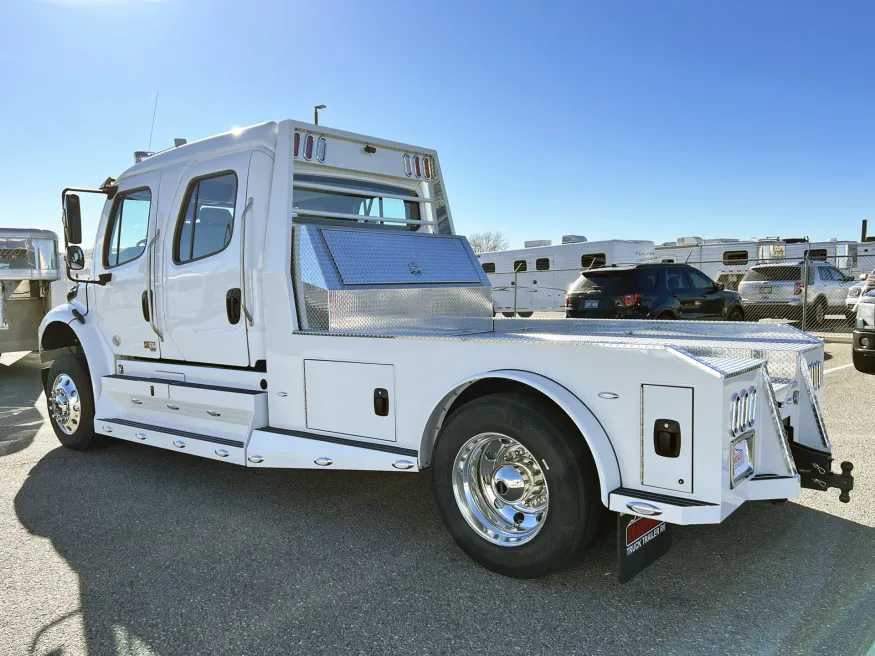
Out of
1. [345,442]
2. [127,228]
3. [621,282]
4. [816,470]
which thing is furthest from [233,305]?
[621,282]

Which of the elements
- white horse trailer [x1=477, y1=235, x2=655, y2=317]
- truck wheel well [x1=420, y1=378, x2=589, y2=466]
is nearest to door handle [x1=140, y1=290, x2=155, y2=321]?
truck wheel well [x1=420, y1=378, x2=589, y2=466]

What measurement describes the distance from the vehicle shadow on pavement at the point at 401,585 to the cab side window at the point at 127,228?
200 cm

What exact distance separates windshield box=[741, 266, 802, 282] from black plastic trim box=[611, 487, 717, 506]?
15776 millimetres

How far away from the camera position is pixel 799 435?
3.74 metres

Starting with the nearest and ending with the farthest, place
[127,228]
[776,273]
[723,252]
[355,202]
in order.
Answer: [355,202] < [127,228] < [776,273] < [723,252]

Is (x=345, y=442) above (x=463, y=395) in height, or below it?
below

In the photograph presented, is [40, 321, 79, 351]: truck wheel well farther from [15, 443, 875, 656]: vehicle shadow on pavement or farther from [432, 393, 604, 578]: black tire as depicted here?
[432, 393, 604, 578]: black tire

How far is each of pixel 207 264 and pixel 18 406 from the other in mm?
5495

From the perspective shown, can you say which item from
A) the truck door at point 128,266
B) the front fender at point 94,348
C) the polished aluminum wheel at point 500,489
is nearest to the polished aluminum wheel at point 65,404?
the front fender at point 94,348

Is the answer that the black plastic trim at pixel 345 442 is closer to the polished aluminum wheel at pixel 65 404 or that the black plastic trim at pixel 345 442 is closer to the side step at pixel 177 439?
the side step at pixel 177 439

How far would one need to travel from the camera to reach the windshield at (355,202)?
16.2ft

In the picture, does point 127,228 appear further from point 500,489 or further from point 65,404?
point 500,489

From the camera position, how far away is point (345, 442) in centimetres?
401

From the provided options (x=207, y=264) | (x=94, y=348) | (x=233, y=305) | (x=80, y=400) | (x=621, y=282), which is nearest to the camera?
(x=233, y=305)
